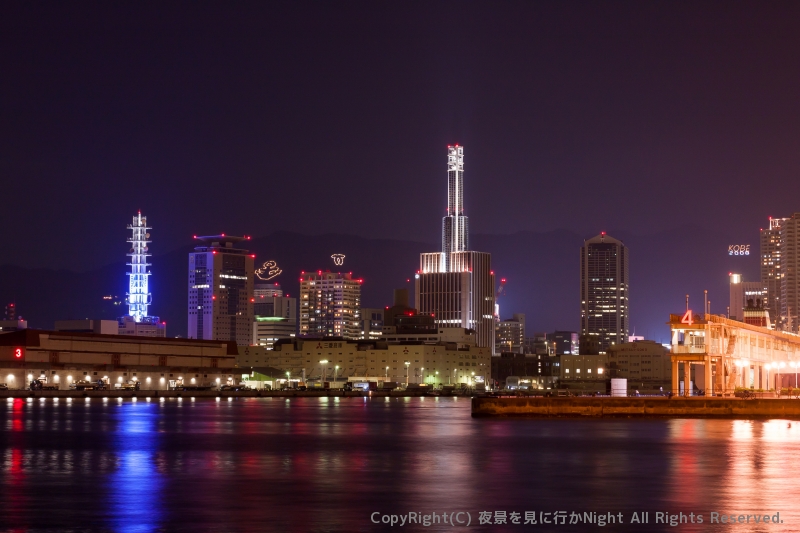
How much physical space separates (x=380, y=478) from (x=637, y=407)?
60.1 meters

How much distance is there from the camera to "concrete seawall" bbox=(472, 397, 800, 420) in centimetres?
9344

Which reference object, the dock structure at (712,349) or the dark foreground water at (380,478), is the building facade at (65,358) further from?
the dark foreground water at (380,478)

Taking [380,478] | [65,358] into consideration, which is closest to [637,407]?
[380,478]

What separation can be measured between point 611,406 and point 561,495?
2514 inches

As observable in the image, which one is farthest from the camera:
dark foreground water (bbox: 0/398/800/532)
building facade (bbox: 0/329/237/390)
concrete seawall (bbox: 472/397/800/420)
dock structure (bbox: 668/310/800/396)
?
building facade (bbox: 0/329/237/390)

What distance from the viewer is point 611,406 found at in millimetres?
98688

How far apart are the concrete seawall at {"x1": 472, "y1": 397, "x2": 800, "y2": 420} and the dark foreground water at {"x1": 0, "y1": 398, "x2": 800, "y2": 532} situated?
67.3ft

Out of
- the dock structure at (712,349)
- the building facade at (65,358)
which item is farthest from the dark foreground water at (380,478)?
the building facade at (65,358)

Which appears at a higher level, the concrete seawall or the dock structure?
the dock structure

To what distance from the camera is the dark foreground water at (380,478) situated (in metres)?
30.5

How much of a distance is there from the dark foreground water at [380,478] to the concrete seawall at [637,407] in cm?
2051

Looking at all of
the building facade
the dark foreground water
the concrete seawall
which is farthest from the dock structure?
the building facade

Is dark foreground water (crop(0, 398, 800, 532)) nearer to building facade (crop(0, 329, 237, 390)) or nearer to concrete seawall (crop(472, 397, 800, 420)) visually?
concrete seawall (crop(472, 397, 800, 420))

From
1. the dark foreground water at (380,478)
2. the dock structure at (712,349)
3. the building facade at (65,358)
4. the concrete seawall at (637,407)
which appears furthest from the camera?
the building facade at (65,358)
